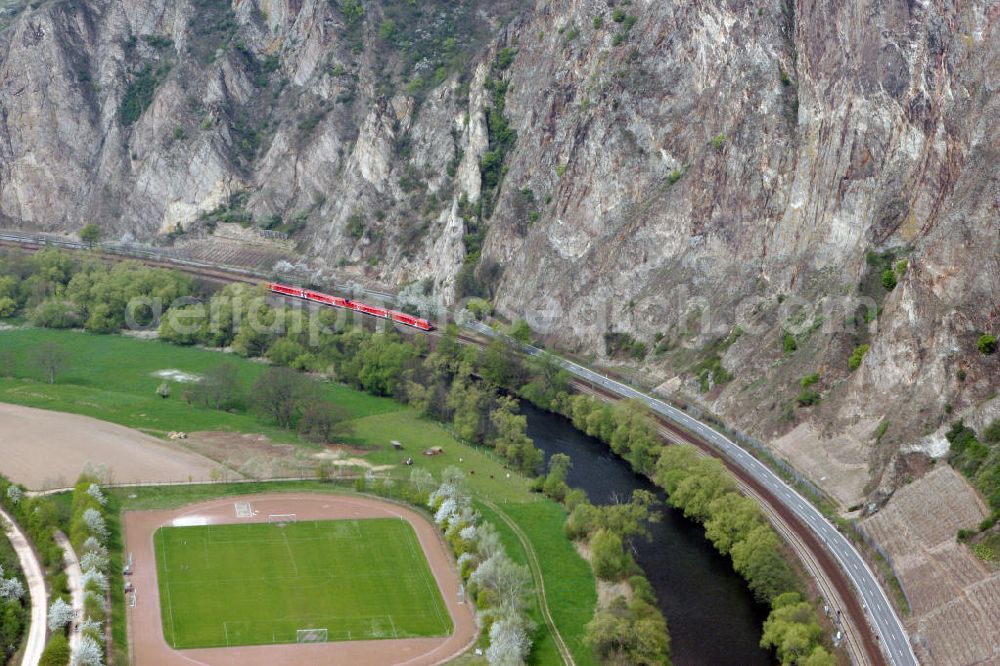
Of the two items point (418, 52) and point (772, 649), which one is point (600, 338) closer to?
point (772, 649)

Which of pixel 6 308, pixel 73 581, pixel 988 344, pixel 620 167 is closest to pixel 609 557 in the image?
pixel 988 344

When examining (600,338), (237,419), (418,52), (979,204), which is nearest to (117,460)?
(237,419)

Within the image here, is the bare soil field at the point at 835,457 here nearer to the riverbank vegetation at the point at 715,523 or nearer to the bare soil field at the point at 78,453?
the riverbank vegetation at the point at 715,523

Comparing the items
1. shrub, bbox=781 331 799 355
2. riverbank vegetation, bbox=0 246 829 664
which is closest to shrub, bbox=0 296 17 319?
riverbank vegetation, bbox=0 246 829 664

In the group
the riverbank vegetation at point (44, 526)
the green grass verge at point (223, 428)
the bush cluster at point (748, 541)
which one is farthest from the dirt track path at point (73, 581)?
the bush cluster at point (748, 541)

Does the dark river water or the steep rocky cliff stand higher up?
the steep rocky cliff

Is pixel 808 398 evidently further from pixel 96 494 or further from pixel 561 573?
pixel 96 494

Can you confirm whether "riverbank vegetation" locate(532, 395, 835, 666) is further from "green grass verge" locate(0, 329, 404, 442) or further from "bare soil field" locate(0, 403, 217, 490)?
"bare soil field" locate(0, 403, 217, 490)

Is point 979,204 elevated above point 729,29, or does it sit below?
below
